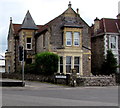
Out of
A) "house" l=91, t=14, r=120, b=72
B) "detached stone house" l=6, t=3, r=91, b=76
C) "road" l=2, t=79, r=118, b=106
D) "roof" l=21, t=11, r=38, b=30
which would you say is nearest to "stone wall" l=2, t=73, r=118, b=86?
"detached stone house" l=6, t=3, r=91, b=76

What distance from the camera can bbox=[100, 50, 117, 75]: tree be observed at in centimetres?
3556

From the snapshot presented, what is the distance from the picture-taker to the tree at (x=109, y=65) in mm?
35562

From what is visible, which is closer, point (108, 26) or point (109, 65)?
point (109, 65)

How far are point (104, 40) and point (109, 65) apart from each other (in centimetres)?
409

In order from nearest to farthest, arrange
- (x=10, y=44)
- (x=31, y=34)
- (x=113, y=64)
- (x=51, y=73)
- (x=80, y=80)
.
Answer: (x=80, y=80) < (x=51, y=73) < (x=113, y=64) < (x=31, y=34) < (x=10, y=44)

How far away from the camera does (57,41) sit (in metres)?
33.2

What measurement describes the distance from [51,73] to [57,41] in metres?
4.99

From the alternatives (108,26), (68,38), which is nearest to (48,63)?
(68,38)

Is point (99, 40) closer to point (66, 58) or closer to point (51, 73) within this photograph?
point (66, 58)

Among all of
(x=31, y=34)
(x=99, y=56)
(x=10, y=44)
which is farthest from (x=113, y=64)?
(x=10, y=44)

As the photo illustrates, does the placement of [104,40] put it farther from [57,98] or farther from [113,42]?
[57,98]

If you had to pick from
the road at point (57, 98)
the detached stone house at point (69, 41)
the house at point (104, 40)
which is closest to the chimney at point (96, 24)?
the house at point (104, 40)

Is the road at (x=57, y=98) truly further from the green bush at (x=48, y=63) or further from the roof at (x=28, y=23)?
the roof at (x=28, y=23)

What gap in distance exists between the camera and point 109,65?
35594 mm
